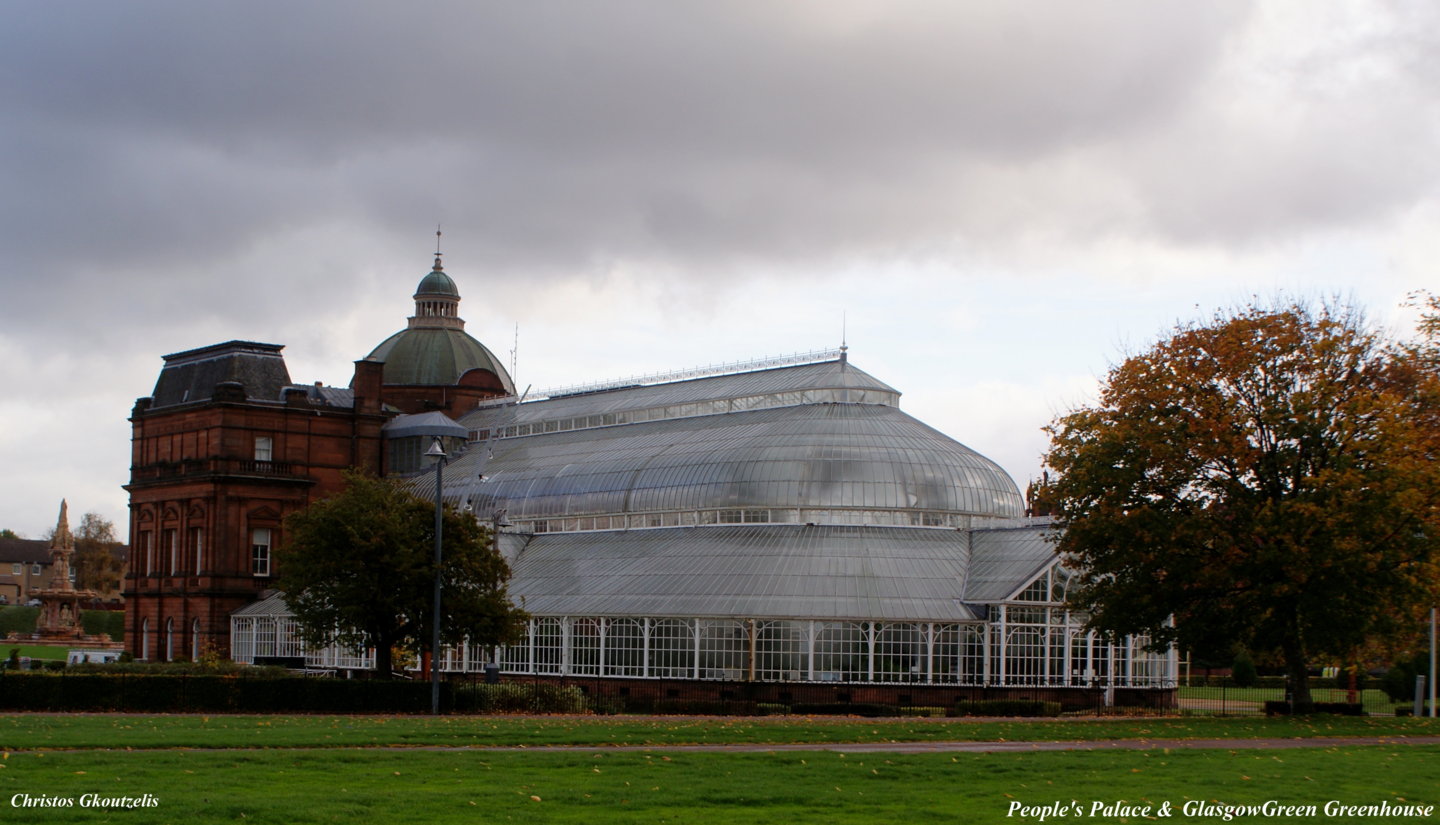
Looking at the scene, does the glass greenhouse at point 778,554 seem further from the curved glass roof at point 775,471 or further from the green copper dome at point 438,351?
the green copper dome at point 438,351

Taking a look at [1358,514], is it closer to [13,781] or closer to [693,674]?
[693,674]

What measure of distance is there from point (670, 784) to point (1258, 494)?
2836 cm

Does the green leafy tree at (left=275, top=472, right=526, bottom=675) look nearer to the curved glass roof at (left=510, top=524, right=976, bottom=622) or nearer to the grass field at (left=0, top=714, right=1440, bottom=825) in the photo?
the curved glass roof at (left=510, top=524, right=976, bottom=622)

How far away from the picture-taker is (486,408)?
102m

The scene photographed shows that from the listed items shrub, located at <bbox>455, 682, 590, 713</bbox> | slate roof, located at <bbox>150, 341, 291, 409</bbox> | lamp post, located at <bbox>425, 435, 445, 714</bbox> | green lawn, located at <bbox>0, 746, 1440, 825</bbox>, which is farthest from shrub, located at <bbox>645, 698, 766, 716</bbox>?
slate roof, located at <bbox>150, 341, 291, 409</bbox>

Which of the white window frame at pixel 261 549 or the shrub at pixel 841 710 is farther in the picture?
the white window frame at pixel 261 549

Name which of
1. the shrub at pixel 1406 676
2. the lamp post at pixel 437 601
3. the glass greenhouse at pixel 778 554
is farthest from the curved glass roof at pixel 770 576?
the shrub at pixel 1406 676

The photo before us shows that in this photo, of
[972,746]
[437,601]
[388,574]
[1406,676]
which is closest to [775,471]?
[388,574]

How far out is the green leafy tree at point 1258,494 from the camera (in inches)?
1807

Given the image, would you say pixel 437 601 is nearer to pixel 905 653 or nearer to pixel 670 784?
pixel 905 653

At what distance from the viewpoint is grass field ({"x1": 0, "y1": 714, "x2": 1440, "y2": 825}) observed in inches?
877

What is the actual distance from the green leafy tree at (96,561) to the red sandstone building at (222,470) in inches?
3383

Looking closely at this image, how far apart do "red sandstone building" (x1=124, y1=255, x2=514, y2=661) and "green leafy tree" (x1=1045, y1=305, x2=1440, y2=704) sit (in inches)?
2117

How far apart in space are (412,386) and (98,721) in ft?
216
